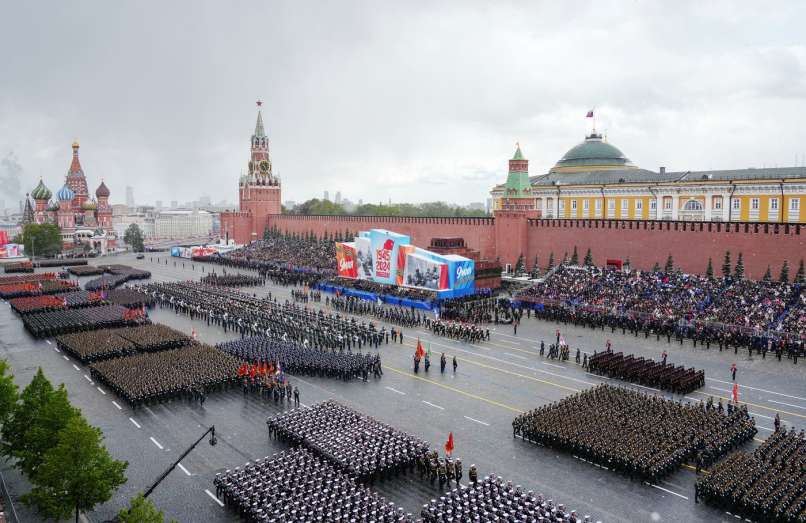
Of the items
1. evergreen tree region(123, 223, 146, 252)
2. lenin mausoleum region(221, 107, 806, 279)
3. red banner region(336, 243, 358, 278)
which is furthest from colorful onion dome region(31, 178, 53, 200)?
red banner region(336, 243, 358, 278)

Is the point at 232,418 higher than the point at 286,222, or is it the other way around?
the point at 286,222

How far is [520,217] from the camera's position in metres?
41.2

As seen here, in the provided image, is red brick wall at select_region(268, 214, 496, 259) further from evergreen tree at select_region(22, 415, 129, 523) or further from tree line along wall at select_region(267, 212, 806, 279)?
evergreen tree at select_region(22, 415, 129, 523)

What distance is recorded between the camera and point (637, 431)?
14.4 metres

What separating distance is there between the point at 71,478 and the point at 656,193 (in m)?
40.8

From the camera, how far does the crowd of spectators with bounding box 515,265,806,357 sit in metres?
24.2

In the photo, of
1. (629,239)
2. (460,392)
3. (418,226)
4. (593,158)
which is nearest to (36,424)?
(460,392)

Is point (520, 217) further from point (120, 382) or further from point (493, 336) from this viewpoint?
point (120, 382)

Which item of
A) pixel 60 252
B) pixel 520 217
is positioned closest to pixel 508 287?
pixel 520 217

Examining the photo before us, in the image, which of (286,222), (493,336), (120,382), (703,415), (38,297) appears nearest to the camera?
(703,415)

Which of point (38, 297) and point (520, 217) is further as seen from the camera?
point (520, 217)

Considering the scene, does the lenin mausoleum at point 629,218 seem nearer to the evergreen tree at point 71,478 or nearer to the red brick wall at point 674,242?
the red brick wall at point 674,242

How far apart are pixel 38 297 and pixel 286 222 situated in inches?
1361

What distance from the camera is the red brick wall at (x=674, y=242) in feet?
98.2
